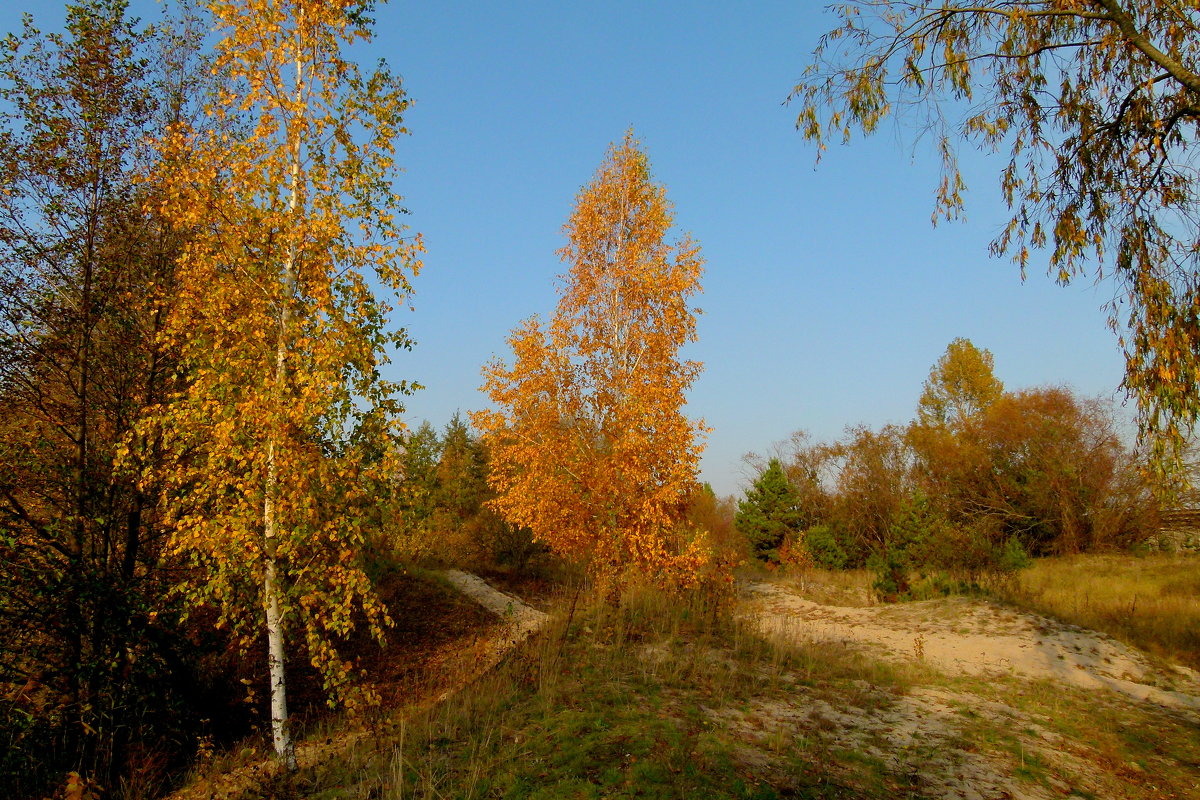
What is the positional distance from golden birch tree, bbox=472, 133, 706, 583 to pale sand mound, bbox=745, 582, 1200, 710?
2861 millimetres

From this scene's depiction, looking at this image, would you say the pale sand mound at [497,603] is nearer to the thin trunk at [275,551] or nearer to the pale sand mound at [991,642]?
the pale sand mound at [991,642]

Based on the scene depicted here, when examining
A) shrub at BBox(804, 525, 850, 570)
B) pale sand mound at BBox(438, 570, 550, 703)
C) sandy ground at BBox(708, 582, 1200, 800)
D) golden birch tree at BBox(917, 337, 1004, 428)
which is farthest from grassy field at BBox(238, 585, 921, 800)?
golden birch tree at BBox(917, 337, 1004, 428)

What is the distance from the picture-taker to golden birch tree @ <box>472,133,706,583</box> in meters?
11.2

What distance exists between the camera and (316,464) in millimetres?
6141

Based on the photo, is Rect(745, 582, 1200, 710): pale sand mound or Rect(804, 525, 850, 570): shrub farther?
Rect(804, 525, 850, 570): shrub

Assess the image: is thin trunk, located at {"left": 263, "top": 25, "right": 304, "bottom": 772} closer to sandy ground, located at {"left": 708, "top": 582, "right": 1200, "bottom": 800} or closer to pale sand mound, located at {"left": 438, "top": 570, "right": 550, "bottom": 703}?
sandy ground, located at {"left": 708, "top": 582, "right": 1200, "bottom": 800}

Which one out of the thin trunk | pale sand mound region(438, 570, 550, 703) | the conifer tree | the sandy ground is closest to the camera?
the sandy ground

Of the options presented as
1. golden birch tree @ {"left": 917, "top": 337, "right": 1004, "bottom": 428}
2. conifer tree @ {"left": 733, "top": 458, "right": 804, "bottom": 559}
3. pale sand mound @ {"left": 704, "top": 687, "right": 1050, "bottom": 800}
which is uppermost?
golden birch tree @ {"left": 917, "top": 337, "right": 1004, "bottom": 428}

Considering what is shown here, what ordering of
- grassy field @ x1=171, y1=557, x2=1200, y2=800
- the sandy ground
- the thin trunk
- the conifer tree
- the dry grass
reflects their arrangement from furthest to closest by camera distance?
1. the conifer tree
2. the dry grass
3. the thin trunk
4. the sandy ground
5. grassy field @ x1=171, y1=557, x2=1200, y2=800

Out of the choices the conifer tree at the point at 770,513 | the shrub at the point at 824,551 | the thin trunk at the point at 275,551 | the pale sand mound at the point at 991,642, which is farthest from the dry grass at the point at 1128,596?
the thin trunk at the point at 275,551

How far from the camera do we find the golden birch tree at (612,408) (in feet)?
36.6

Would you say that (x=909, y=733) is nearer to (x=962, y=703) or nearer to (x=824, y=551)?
(x=962, y=703)

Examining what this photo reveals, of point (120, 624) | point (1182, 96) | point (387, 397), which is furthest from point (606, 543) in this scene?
point (1182, 96)

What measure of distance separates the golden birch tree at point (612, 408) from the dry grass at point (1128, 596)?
26.5 feet
